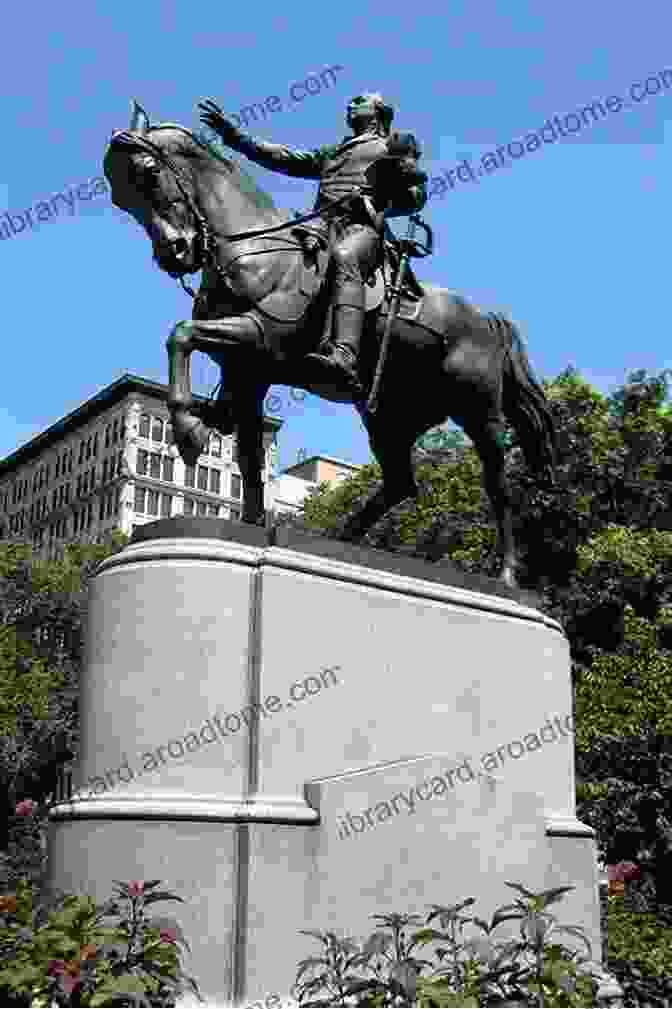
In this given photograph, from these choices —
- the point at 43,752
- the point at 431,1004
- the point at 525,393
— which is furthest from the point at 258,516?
the point at 43,752

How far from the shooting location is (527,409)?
11148 millimetres

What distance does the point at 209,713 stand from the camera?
284 inches

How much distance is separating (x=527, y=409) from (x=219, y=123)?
403cm

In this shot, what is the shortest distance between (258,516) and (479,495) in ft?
73.2

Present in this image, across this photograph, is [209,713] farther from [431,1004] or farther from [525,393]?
[525,393]

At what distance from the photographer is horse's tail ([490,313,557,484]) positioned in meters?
11.0

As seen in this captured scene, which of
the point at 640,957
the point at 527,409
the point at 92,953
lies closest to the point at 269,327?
the point at 527,409

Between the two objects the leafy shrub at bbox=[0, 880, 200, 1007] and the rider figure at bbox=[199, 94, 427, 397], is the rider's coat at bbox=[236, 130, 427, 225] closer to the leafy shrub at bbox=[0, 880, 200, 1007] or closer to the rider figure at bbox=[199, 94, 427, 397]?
the rider figure at bbox=[199, 94, 427, 397]

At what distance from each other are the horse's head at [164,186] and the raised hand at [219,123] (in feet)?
3.08

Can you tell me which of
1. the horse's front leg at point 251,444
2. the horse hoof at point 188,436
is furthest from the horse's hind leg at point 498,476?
the horse hoof at point 188,436

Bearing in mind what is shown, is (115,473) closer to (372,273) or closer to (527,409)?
(527,409)

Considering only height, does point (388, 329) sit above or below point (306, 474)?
below

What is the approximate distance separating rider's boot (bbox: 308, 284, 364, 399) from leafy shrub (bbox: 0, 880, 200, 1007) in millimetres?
4134

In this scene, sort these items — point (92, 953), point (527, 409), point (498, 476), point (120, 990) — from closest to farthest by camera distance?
point (120, 990)
point (92, 953)
point (498, 476)
point (527, 409)
